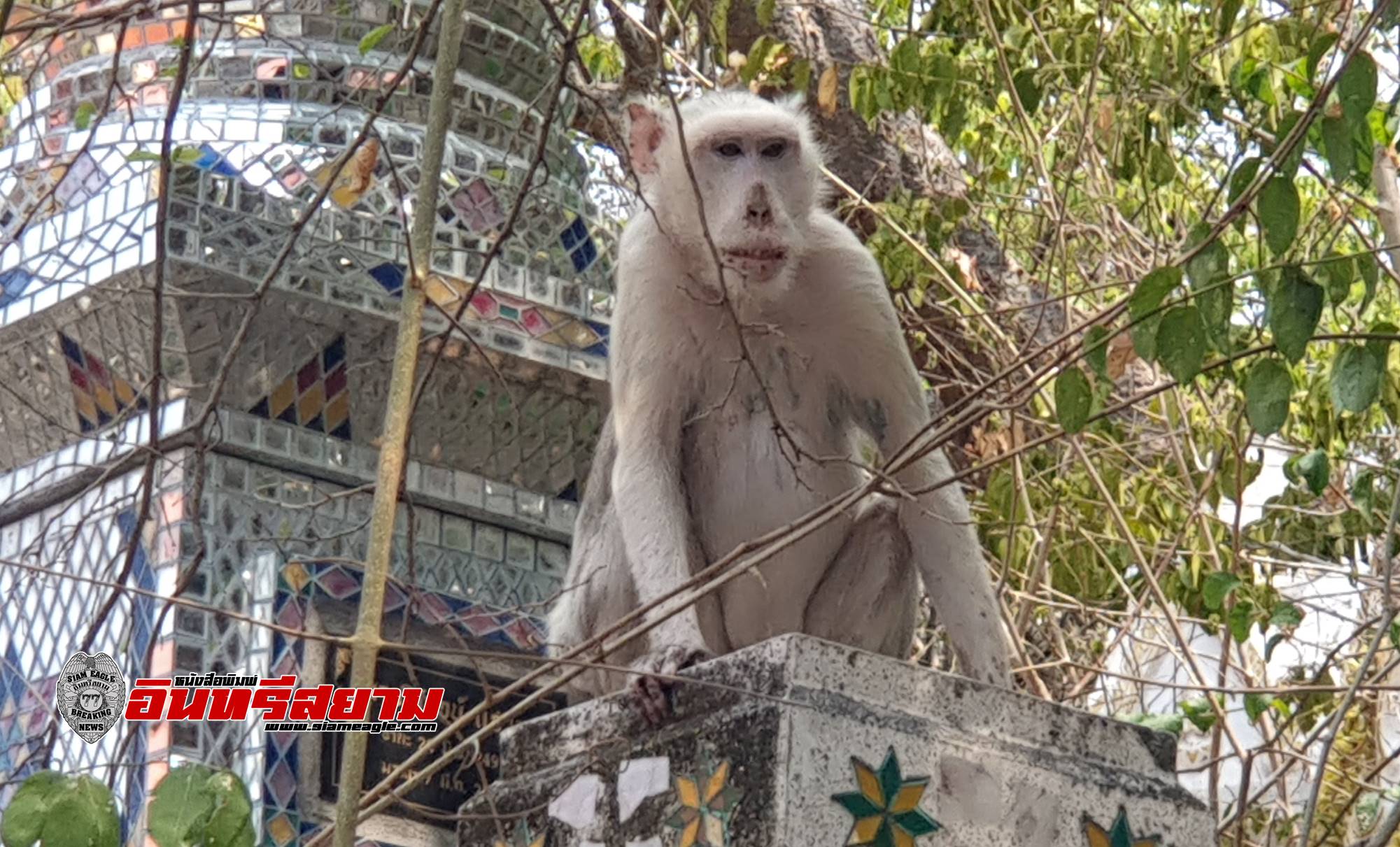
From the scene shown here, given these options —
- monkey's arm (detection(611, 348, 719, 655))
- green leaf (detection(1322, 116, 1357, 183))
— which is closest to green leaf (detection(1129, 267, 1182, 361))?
green leaf (detection(1322, 116, 1357, 183))

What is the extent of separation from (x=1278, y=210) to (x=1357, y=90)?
0.28 meters

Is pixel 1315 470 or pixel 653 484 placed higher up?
pixel 1315 470

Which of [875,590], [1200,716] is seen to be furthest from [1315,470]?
Answer: [875,590]

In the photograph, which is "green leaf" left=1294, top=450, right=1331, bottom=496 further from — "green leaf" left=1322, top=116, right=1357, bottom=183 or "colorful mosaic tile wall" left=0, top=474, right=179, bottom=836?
"colorful mosaic tile wall" left=0, top=474, right=179, bottom=836

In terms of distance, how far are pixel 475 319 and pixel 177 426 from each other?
806 millimetres

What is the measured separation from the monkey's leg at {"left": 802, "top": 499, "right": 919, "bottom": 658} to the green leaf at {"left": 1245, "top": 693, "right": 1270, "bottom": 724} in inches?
43.0

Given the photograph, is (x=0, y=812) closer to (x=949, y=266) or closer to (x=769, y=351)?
(x=769, y=351)

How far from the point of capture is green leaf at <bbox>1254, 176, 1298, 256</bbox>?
3.27 meters

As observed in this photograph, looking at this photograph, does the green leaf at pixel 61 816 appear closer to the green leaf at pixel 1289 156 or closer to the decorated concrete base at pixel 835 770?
the decorated concrete base at pixel 835 770

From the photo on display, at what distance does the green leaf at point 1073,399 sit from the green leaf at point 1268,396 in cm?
33

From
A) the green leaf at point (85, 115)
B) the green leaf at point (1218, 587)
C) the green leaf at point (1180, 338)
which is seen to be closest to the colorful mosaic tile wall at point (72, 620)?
the green leaf at point (85, 115)

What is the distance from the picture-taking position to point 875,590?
14.9 feet

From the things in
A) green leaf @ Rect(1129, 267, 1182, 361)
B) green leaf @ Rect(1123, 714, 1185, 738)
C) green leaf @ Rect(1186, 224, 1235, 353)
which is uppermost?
green leaf @ Rect(1186, 224, 1235, 353)

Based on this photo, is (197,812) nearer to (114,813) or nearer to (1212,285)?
(114,813)
